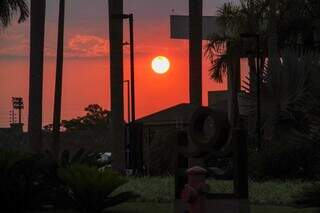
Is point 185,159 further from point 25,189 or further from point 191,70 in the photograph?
point 191,70

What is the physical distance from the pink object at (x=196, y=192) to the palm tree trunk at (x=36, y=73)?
18036 millimetres

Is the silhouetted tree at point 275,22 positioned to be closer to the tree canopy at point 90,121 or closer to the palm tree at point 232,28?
the palm tree at point 232,28

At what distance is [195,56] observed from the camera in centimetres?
2859

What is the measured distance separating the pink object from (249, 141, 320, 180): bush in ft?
41.0

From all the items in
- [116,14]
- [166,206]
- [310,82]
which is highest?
[116,14]

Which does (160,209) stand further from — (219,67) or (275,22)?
(219,67)

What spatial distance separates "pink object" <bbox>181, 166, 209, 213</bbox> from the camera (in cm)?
1095

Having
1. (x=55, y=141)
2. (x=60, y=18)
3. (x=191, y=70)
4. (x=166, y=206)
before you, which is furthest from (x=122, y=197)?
(x=60, y=18)

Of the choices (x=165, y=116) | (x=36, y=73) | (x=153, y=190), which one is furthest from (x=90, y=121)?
(x=153, y=190)

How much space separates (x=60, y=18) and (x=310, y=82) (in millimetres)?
16124

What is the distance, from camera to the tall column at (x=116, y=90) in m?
28.1

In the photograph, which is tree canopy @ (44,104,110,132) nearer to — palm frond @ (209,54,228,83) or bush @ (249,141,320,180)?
palm frond @ (209,54,228,83)

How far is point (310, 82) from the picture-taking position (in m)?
28.7

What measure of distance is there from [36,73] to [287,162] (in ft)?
35.7
